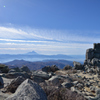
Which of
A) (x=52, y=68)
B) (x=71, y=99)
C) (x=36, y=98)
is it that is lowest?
→ (x=52, y=68)

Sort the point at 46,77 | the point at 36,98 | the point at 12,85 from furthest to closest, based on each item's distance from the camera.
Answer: the point at 46,77
the point at 12,85
the point at 36,98

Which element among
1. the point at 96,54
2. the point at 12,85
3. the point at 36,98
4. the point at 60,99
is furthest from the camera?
the point at 96,54

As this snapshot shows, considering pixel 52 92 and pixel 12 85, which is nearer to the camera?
pixel 52 92

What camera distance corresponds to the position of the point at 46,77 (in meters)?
9.35

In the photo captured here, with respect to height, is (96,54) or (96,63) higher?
(96,54)

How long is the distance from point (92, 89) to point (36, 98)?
680 centimetres

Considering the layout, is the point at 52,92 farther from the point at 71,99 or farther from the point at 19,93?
the point at 19,93

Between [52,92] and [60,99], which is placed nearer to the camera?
[60,99]

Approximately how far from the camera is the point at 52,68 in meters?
21.7

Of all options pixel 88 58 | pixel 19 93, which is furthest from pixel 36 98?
pixel 88 58

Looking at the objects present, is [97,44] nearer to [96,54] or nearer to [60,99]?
[96,54]

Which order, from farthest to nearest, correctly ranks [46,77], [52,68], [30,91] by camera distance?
[52,68], [46,77], [30,91]

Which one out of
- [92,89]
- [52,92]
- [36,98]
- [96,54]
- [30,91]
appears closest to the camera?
[36,98]

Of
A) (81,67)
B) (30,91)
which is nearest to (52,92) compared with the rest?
(30,91)
